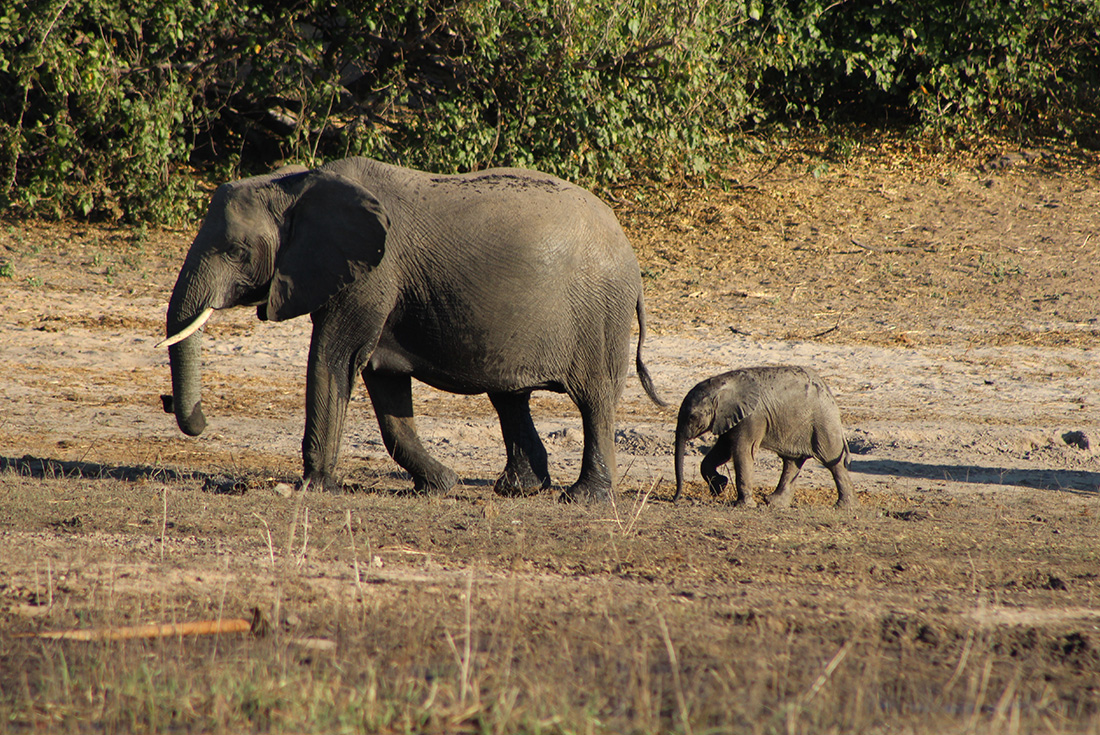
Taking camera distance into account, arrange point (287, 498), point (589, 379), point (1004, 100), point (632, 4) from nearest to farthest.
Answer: point (287, 498) < point (589, 379) < point (632, 4) < point (1004, 100)

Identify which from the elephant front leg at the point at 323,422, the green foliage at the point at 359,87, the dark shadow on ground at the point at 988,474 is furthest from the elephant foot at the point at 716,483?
the green foliage at the point at 359,87

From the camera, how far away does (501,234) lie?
725 centimetres

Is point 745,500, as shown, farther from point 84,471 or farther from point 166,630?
point 166,630

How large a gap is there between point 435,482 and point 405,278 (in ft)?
4.47

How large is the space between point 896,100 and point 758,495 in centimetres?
1218

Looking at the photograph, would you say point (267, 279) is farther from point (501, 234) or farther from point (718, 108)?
point (718, 108)

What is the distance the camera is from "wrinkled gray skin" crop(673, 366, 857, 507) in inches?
315

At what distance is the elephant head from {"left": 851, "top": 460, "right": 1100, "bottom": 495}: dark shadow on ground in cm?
436

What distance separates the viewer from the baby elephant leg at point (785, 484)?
813 cm

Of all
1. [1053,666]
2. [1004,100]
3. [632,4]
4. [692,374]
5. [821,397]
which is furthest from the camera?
[1004,100]

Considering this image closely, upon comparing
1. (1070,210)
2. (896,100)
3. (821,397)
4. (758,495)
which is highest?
(896,100)


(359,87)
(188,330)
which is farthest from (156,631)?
(359,87)

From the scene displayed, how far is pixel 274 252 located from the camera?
715 cm

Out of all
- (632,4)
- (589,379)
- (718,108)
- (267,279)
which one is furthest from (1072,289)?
(267,279)
